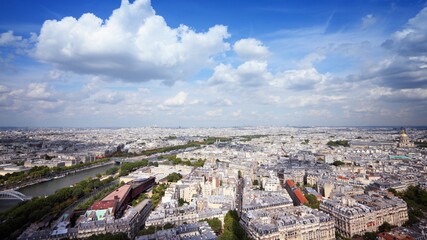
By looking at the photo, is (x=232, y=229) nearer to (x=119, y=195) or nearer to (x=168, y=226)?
(x=168, y=226)

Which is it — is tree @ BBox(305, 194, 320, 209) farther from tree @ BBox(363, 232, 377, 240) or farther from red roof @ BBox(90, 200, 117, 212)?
red roof @ BBox(90, 200, 117, 212)

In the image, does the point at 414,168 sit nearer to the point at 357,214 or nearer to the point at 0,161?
the point at 357,214

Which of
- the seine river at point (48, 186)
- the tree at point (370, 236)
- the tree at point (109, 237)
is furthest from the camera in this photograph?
the seine river at point (48, 186)

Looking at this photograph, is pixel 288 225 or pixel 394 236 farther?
pixel 288 225

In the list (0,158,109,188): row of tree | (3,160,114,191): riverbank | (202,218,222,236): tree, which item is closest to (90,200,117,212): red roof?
(202,218,222,236): tree

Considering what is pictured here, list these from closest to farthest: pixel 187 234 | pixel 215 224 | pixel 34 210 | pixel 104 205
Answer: pixel 187 234 → pixel 215 224 → pixel 104 205 → pixel 34 210

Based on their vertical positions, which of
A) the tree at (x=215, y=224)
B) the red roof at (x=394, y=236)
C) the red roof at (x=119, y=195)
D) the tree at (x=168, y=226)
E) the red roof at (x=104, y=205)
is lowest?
the tree at (x=215, y=224)

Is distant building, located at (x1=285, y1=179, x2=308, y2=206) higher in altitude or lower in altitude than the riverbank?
higher

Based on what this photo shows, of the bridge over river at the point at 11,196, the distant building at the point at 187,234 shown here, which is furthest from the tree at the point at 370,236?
the bridge over river at the point at 11,196

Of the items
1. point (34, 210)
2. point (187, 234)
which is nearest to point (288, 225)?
point (187, 234)

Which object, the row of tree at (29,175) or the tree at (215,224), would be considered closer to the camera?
the tree at (215,224)

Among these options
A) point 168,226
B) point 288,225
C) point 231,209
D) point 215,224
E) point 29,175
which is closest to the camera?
point 288,225

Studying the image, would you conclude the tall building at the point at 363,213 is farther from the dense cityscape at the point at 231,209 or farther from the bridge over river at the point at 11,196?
the bridge over river at the point at 11,196
